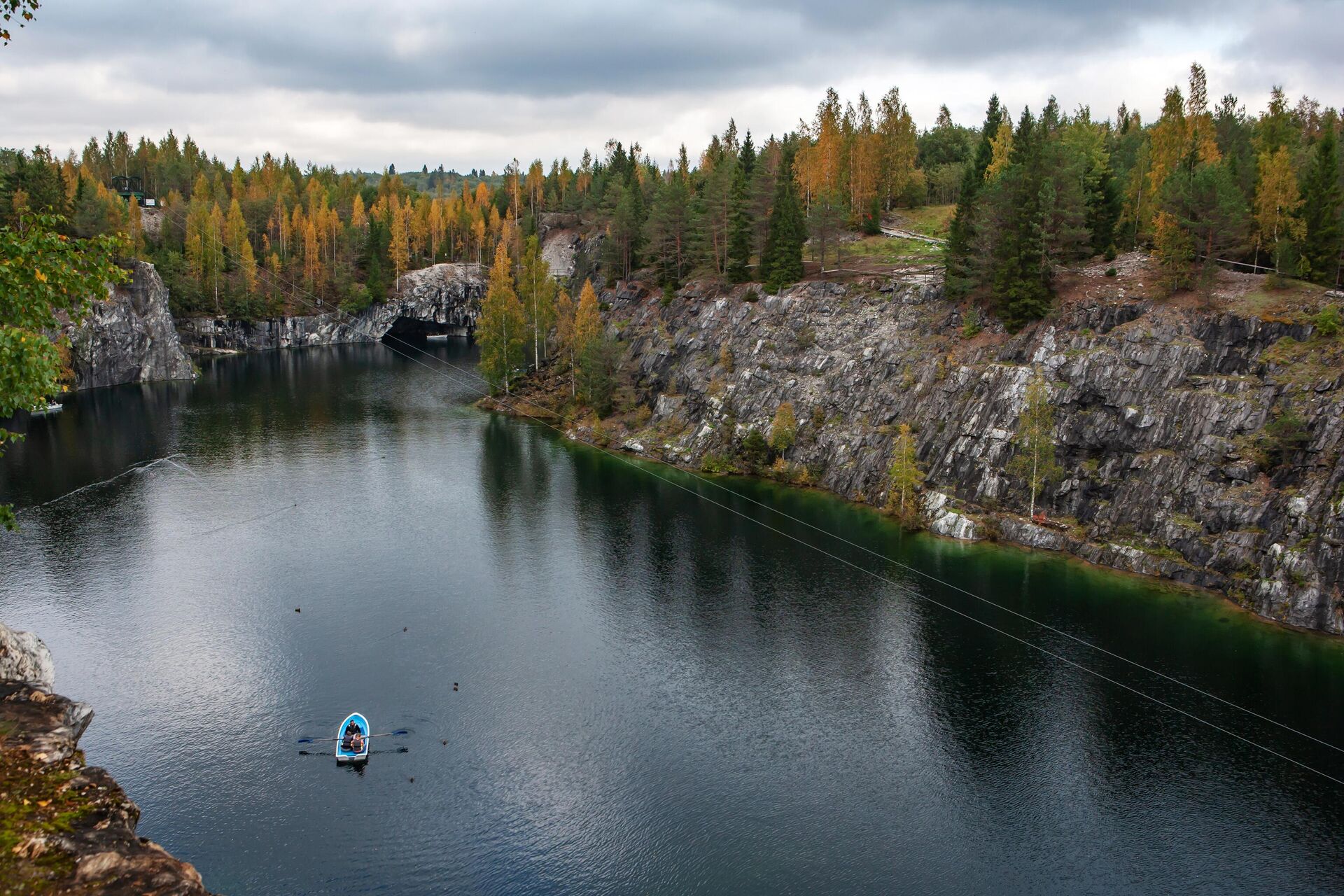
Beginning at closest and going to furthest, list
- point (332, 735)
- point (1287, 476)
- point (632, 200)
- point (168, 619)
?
point (332, 735) < point (168, 619) < point (1287, 476) < point (632, 200)

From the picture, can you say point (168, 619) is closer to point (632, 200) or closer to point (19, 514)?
point (19, 514)

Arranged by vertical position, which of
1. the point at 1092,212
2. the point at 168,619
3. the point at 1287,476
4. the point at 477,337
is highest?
the point at 1092,212

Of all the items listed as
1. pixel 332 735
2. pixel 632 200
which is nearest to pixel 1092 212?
pixel 632 200

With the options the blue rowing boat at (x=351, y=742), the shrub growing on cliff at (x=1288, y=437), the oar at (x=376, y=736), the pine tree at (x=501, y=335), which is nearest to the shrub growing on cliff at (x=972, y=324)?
the shrub growing on cliff at (x=1288, y=437)

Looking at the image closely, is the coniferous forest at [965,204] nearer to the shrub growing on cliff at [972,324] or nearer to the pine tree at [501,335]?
the shrub growing on cliff at [972,324]

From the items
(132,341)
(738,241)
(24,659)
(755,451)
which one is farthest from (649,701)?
(132,341)

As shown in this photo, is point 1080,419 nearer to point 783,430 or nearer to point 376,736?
point 783,430

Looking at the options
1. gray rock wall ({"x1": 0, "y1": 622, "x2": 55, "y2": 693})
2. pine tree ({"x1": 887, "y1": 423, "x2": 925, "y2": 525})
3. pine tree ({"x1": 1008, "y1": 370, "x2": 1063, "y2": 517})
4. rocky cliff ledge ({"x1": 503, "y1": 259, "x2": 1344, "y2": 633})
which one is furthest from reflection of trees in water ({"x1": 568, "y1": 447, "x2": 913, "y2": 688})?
gray rock wall ({"x1": 0, "y1": 622, "x2": 55, "y2": 693})

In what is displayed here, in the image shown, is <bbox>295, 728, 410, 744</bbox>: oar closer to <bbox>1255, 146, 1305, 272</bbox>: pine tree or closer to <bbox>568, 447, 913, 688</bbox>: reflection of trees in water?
<bbox>568, 447, 913, 688</bbox>: reflection of trees in water
